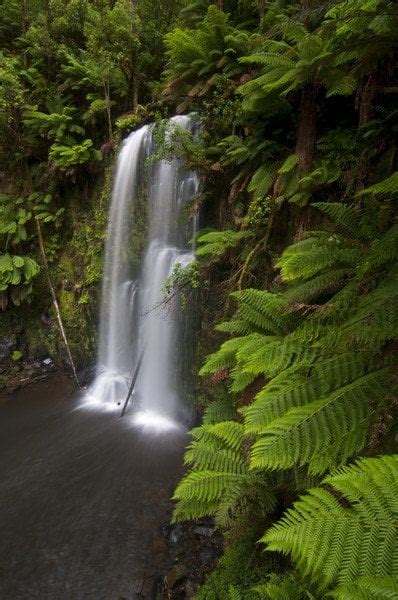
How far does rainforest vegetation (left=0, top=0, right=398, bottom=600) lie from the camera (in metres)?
1.78

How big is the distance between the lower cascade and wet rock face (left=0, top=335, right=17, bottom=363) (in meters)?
2.66

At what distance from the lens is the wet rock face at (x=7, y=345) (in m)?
9.72

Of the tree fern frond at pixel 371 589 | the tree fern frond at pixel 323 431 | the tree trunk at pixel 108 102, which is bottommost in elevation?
the tree fern frond at pixel 323 431

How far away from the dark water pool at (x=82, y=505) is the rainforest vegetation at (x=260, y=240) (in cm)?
69

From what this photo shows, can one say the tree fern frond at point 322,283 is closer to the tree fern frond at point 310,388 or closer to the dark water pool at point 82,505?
the tree fern frond at point 310,388

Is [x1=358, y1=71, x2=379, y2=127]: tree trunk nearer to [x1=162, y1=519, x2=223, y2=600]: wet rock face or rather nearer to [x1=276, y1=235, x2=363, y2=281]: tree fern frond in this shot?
[x1=276, y1=235, x2=363, y2=281]: tree fern frond

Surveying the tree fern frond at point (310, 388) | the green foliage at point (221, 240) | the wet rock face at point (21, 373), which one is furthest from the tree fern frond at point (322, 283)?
the wet rock face at point (21, 373)

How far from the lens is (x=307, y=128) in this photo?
4703 mm

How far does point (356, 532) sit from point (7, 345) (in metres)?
10.3

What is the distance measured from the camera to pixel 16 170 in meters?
10.8

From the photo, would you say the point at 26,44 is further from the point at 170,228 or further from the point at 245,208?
the point at 245,208

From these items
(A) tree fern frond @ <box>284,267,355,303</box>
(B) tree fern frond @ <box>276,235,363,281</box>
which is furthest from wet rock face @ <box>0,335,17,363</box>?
(B) tree fern frond @ <box>276,235,363,281</box>

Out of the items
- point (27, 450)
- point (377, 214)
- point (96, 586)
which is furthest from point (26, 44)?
point (96, 586)

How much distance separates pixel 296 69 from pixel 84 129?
7.50 m
